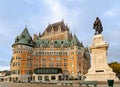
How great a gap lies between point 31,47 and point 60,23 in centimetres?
3047

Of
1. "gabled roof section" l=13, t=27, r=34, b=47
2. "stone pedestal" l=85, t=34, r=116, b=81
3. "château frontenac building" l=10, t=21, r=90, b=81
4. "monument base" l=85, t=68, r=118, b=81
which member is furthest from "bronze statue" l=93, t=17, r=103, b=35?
"gabled roof section" l=13, t=27, r=34, b=47

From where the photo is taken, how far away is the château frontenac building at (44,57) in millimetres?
112625

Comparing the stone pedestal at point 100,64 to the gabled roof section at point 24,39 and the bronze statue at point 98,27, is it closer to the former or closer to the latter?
the bronze statue at point 98,27

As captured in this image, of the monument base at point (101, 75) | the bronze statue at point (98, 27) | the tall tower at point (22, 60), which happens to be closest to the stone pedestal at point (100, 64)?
the monument base at point (101, 75)

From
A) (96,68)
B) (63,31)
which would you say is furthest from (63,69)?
(96,68)

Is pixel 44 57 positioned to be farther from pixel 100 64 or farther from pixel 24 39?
pixel 100 64

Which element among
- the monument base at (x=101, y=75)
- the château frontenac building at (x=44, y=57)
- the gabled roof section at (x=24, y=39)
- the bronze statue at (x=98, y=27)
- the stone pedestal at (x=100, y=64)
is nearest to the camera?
the monument base at (x=101, y=75)

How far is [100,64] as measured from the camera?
37.6 metres

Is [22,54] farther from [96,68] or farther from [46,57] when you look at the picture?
[96,68]

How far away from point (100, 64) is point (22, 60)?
260 ft

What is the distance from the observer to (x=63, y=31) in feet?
455

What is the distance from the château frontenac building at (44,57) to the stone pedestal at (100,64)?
75440 mm

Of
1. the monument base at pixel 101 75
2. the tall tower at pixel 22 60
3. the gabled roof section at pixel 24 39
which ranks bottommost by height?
the monument base at pixel 101 75

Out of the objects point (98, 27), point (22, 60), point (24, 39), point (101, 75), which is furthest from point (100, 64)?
point (24, 39)
